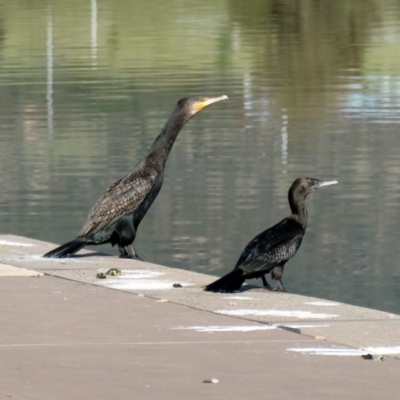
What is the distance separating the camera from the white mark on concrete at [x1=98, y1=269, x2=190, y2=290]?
10180 millimetres

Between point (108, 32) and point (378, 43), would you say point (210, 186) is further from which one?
point (108, 32)

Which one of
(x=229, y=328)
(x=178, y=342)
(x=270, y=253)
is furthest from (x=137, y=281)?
(x=178, y=342)

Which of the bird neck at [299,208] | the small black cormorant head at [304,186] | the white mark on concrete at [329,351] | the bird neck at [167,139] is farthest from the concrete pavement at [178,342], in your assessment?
the bird neck at [167,139]

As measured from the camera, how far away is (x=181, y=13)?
2456 inches

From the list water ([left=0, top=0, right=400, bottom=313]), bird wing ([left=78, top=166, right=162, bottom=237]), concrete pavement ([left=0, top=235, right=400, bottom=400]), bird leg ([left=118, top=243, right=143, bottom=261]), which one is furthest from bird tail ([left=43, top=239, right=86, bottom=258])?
water ([left=0, top=0, right=400, bottom=313])

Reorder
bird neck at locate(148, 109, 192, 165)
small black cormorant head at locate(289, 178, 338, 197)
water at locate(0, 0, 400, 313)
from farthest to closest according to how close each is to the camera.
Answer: water at locate(0, 0, 400, 313), bird neck at locate(148, 109, 192, 165), small black cormorant head at locate(289, 178, 338, 197)

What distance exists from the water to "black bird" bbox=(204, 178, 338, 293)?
0.75 meters

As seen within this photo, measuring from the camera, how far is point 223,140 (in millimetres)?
21406

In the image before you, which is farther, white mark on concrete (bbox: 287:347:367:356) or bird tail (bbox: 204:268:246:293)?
bird tail (bbox: 204:268:246:293)

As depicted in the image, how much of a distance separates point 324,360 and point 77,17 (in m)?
54.4

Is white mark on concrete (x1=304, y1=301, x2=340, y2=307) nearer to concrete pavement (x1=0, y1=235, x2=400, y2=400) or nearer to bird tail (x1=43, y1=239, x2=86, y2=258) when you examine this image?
concrete pavement (x1=0, y1=235, x2=400, y2=400)

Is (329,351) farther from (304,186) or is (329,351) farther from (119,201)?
(119,201)

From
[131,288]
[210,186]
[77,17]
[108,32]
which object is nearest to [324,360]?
[131,288]

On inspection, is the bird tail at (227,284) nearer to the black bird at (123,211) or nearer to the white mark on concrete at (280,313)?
the white mark on concrete at (280,313)
